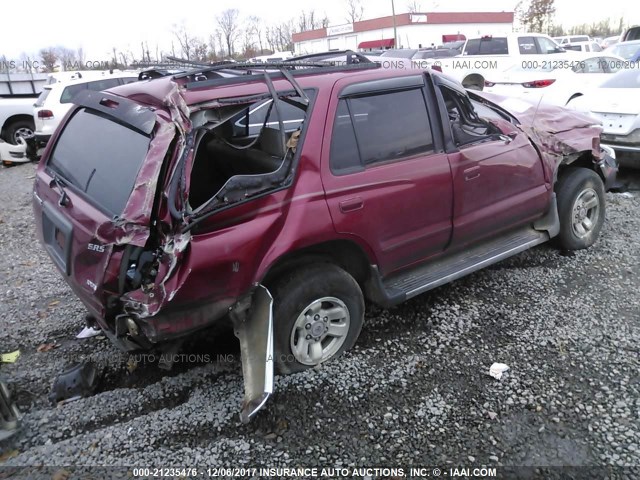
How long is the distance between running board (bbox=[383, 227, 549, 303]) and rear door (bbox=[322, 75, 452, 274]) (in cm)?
13

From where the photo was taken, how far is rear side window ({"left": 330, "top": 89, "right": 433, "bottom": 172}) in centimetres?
313

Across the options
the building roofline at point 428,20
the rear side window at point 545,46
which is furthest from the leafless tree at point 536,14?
the rear side window at point 545,46

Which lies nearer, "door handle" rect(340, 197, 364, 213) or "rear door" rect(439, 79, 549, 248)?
"door handle" rect(340, 197, 364, 213)

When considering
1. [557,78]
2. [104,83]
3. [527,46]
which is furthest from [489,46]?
[104,83]

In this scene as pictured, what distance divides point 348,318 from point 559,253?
2701 mm

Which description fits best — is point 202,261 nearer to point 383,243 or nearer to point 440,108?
point 383,243

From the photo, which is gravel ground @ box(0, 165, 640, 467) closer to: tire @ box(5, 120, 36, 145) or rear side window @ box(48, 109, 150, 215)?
rear side window @ box(48, 109, 150, 215)

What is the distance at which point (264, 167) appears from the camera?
3.32m

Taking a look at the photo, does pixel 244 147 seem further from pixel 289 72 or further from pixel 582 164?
pixel 582 164

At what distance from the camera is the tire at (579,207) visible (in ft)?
15.3

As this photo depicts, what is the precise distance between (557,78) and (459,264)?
7762 mm

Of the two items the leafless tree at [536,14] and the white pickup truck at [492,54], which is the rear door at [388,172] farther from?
the leafless tree at [536,14]

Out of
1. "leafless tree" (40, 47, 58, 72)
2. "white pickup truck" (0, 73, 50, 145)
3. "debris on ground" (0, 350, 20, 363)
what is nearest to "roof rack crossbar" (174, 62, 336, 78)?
"debris on ground" (0, 350, 20, 363)

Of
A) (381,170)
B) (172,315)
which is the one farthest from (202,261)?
(381,170)
